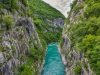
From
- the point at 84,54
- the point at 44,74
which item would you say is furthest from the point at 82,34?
the point at 44,74

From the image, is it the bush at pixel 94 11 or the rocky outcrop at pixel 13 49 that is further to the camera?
the bush at pixel 94 11

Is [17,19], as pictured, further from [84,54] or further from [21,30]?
[84,54]

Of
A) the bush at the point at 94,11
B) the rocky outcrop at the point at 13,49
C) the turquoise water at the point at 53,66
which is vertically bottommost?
the turquoise water at the point at 53,66

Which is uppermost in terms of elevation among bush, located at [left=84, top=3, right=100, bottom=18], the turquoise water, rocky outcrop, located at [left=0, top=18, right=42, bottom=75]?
bush, located at [left=84, top=3, right=100, bottom=18]

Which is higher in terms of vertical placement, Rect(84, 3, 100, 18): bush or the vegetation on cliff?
Rect(84, 3, 100, 18): bush

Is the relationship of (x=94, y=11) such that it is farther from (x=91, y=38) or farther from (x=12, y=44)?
(x=12, y=44)

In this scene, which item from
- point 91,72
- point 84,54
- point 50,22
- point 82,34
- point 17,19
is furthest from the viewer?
point 50,22

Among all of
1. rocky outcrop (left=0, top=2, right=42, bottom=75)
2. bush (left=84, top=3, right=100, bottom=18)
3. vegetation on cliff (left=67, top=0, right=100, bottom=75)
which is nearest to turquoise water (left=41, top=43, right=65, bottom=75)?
rocky outcrop (left=0, top=2, right=42, bottom=75)

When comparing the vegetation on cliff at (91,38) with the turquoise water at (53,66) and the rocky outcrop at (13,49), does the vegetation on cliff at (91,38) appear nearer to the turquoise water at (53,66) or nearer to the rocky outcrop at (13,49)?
the rocky outcrop at (13,49)

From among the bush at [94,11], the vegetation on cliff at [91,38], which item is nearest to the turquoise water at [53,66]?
the vegetation on cliff at [91,38]

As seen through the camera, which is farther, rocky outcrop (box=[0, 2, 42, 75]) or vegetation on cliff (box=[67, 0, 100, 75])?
rocky outcrop (box=[0, 2, 42, 75])

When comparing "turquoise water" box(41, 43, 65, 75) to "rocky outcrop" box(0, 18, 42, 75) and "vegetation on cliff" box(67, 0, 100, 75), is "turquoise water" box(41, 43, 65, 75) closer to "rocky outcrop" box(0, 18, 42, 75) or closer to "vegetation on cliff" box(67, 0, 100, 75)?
"rocky outcrop" box(0, 18, 42, 75)
